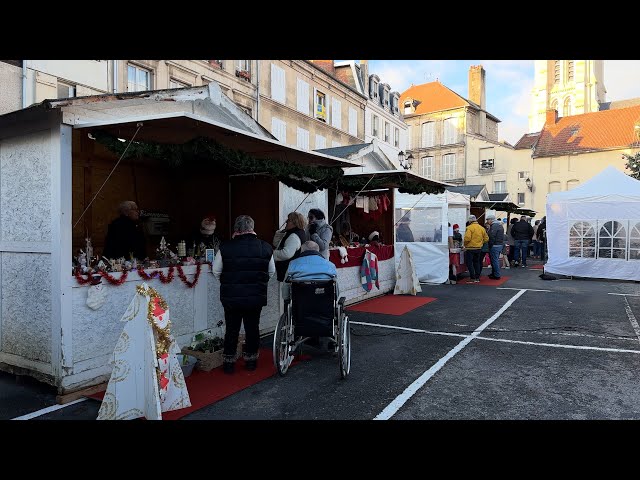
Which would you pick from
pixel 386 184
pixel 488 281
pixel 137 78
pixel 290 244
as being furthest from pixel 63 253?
pixel 137 78

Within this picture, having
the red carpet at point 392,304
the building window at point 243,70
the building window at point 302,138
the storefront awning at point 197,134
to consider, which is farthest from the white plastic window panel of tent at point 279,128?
the storefront awning at point 197,134

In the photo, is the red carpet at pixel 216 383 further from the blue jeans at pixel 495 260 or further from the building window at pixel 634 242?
the building window at pixel 634 242

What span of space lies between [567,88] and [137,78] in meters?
52.3

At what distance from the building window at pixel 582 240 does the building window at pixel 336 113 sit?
54.6ft

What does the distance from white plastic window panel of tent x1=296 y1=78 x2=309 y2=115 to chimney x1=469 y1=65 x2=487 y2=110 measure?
2499 cm

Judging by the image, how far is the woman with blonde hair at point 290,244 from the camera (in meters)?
5.90

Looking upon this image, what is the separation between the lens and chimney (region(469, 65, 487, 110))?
43531mm

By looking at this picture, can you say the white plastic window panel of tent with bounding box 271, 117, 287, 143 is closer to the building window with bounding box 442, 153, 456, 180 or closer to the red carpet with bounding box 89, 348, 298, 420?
the red carpet with bounding box 89, 348, 298, 420

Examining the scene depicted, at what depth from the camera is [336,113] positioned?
2725cm

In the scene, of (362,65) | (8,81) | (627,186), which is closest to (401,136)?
(362,65)

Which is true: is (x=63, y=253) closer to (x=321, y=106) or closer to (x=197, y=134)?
(x=197, y=134)
